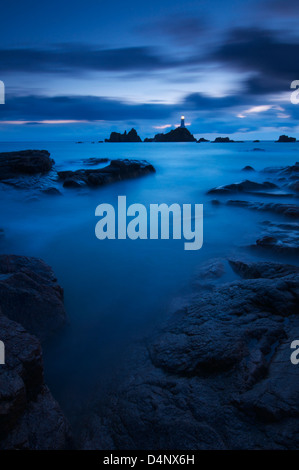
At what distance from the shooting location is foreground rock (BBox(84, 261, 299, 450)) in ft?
6.69

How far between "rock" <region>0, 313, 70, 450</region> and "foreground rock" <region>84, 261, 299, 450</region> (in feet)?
1.19

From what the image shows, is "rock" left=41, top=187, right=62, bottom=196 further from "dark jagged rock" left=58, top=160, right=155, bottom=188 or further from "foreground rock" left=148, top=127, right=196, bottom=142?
"foreground rock" left=148, top=127, right=196, bottom=142

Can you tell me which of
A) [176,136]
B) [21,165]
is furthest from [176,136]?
[21,165]

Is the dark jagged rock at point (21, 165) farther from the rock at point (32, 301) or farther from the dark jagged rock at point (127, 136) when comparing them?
the dark jagged rock at point (127, 136)

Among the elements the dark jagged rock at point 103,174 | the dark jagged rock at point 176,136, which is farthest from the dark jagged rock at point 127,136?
the dark jagged rock at point 103,174

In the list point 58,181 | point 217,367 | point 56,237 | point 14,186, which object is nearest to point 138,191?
point 58,181

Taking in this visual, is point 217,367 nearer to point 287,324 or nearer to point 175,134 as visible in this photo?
point 287,324

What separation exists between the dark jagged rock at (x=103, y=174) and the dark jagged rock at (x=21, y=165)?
5.26 ft

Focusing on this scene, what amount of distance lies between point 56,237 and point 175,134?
111252 mm

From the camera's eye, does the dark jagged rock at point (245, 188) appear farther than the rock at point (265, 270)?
Yes

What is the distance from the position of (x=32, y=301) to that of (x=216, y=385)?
238 cm

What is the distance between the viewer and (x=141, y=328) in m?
3.80

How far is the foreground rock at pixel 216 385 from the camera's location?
204 cm

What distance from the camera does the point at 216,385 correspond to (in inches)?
96.3
